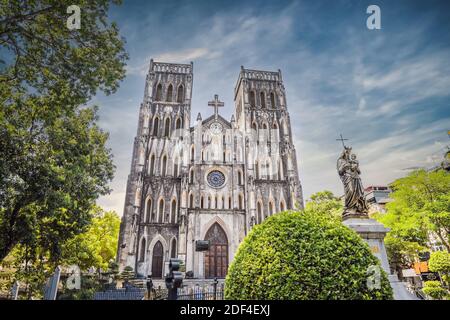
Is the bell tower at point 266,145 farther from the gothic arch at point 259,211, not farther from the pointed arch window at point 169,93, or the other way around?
the pointed arch window at point 169,93

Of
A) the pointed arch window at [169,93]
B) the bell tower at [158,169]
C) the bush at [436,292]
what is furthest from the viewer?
the pointed arch window at [169,93]

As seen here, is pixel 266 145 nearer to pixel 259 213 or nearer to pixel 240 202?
pixel 240 202

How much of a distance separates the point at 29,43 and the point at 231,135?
862 inches

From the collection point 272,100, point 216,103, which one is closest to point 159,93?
point 216,103

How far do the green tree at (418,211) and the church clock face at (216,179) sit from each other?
1441 centimetres

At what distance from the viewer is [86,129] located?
1344cm

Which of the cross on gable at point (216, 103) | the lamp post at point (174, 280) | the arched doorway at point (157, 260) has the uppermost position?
the cross on gable at point (216, 103)

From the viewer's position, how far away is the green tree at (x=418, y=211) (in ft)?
48.1

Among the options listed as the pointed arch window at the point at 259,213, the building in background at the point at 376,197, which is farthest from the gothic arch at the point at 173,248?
the building in background at the point at 376,197

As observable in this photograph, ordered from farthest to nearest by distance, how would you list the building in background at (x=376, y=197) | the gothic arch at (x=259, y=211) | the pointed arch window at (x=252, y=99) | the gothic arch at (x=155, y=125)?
the building in background at (x=376, y=197), the pointed arch window at (x=252, y=99), the gothic arch at (x=155, y=125), the gothic arch at (x=259, y=211)

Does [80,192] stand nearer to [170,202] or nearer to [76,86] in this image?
[76,86]

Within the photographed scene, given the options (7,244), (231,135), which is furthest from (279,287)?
(231,135)

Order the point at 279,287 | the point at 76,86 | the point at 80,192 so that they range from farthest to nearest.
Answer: the point at 80,192 < the point at 76,86 < the point at 279,287

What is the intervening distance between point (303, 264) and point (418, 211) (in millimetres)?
15724
